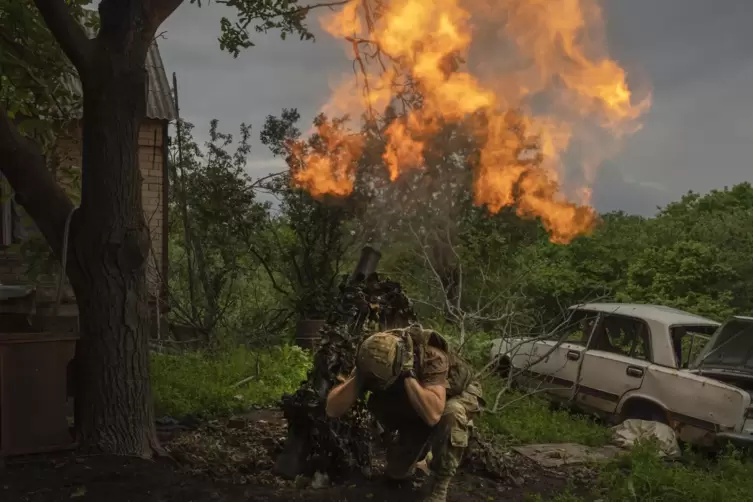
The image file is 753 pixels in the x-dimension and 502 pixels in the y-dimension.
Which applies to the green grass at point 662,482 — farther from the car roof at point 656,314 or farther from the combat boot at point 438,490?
the car roof at point 656,314

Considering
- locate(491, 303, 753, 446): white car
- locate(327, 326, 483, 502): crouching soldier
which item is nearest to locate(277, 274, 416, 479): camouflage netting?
locate(327, 326, 483, 502): crouching soldier

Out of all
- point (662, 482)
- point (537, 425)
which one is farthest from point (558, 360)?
point (662, 482)

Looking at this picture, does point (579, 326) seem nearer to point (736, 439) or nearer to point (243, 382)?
point (736, 439)

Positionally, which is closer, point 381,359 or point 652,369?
point 381,359

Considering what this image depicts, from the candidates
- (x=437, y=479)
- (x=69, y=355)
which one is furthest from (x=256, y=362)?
(x=437, y=479)

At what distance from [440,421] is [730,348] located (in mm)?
4387

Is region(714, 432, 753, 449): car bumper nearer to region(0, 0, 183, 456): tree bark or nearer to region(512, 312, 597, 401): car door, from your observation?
region(512, 312, 597, 401): car door

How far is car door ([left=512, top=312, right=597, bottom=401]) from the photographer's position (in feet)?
26.7

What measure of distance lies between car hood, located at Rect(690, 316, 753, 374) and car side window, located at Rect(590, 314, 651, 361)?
1.90 feet

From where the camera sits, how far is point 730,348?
7.23m

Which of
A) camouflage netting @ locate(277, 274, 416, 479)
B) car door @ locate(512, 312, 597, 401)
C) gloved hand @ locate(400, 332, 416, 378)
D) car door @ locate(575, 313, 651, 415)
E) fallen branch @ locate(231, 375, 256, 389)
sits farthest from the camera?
car door @ locate(512, 312, 597, 401)

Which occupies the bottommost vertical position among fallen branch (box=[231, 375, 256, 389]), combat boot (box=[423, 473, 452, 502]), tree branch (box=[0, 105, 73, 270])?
combat boot (box=[423, 473, 452, 502])

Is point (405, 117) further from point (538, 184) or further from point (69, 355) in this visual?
point (69, 355)

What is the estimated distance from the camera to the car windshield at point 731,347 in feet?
23.2
